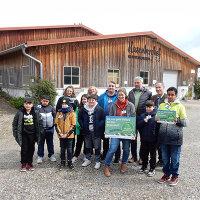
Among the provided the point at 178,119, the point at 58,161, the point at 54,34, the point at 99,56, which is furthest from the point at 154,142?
the point at 54,34

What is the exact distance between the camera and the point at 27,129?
383cm

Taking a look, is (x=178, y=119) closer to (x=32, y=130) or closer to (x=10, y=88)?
(x=32, y=130)

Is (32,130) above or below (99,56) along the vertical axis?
below

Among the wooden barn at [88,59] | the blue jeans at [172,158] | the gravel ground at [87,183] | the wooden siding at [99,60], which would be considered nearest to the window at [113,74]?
the wooden barn at [88,59]

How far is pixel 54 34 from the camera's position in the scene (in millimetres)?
18016

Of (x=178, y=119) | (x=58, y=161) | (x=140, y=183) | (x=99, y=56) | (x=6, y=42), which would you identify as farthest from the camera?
(x=6, y=42)

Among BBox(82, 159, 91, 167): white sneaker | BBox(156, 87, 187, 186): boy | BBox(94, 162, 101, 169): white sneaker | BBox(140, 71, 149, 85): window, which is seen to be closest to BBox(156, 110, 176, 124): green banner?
BBox(156, 87, 187, 186): boy

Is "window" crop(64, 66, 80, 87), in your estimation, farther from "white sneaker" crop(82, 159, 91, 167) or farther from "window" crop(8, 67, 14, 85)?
"white sneaker" crop(82, 159, 91, 167)

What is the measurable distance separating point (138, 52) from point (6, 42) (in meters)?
12.5

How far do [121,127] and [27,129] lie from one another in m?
2.02

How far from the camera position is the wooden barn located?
1018 cm

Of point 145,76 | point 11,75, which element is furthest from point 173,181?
point 11,75

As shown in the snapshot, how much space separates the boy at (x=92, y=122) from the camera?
156 inches

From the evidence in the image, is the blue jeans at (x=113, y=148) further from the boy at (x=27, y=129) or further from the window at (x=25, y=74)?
the window at (x=25, y=74)
